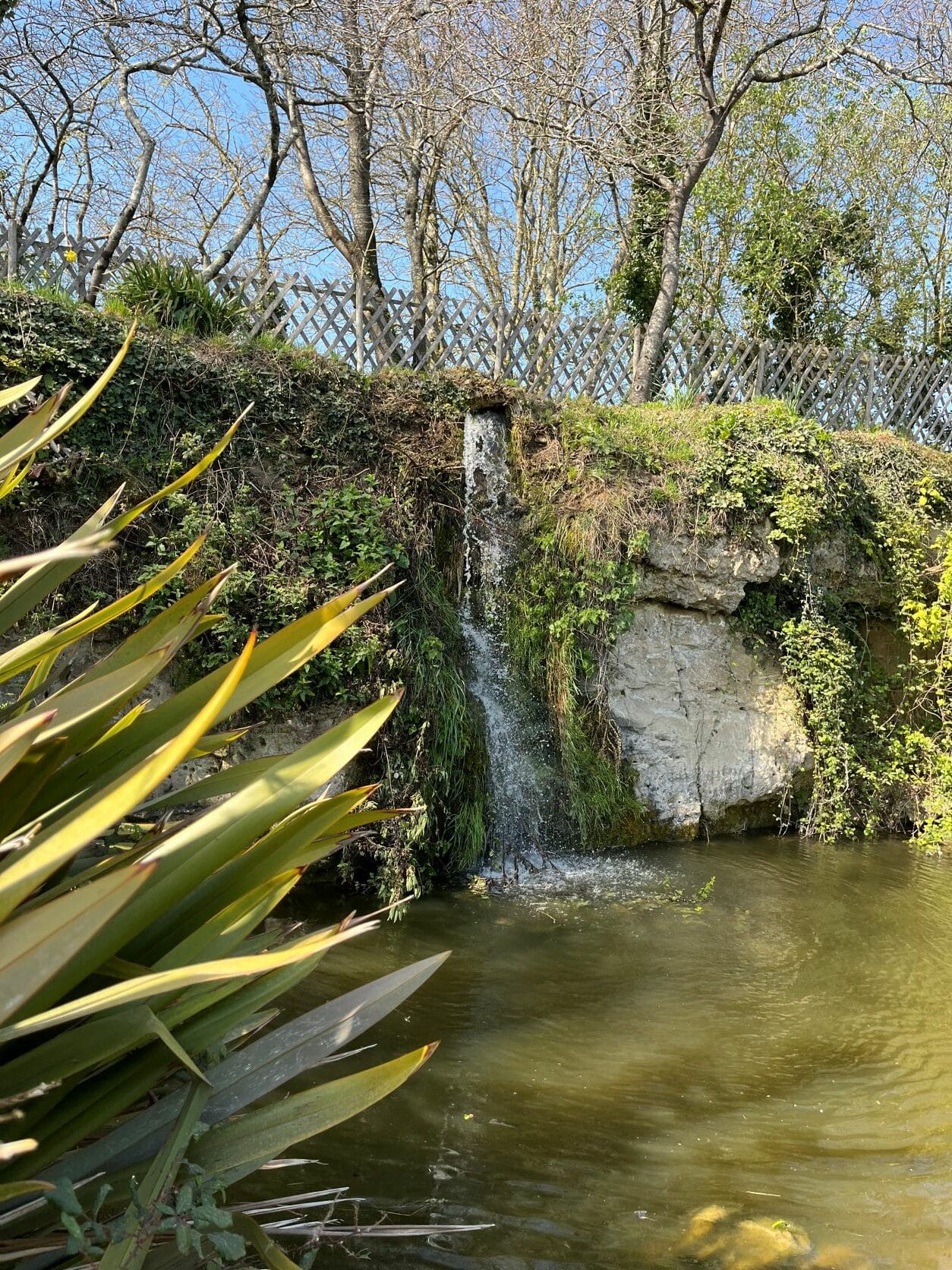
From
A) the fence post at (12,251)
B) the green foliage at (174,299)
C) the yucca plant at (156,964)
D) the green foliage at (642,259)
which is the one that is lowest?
the yucca plant at (156,964)

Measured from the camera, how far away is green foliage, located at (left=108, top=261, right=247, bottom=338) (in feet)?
22.5

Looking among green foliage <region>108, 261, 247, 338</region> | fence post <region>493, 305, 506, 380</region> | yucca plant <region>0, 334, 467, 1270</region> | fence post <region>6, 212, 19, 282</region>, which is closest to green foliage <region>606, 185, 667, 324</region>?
fence post <region>493, 305, 506, 380</region>

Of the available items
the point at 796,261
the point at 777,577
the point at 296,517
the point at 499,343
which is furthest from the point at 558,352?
the point at 796,261

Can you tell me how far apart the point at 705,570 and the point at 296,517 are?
11.6 ft

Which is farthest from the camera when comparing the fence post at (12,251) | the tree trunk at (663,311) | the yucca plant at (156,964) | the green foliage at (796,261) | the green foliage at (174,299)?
the green foliage at (796,261)

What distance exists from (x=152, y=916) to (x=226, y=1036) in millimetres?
434

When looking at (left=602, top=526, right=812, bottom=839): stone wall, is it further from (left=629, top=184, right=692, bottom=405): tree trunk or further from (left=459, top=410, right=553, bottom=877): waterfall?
(left=629, top=184, right=692, bottom=405): tree trunk

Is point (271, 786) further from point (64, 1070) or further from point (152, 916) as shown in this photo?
point (64, 1070)

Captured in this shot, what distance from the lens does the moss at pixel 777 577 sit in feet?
23.3

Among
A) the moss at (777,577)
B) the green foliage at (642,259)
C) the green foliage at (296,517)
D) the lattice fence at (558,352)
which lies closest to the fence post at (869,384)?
the lattice fence at (558,352)

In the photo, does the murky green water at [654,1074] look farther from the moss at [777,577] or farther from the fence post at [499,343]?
the fence post at [499,343]

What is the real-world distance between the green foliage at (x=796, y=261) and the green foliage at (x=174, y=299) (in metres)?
10.6

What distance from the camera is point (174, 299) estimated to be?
699 cm

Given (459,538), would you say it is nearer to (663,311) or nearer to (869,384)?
(663,311)
